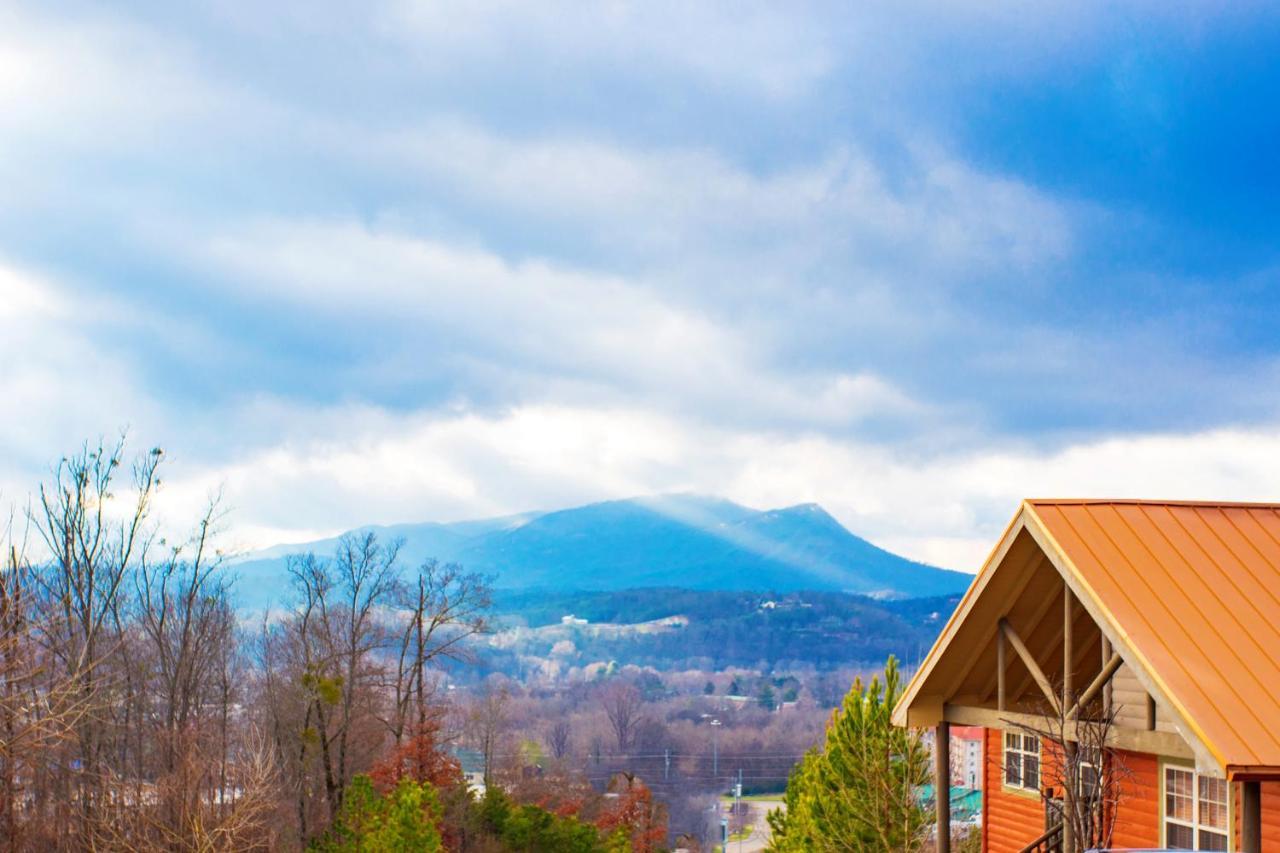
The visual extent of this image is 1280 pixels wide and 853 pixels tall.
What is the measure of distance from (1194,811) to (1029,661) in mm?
2715

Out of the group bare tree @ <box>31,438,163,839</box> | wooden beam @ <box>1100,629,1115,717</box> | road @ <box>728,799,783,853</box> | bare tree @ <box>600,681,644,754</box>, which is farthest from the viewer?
bare tree @ <box>600,681,644,754</box>

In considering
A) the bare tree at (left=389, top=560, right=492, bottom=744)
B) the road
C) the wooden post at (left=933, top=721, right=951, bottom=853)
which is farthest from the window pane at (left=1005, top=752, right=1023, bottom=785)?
the road

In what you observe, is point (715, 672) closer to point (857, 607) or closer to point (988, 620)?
point (857, 607)

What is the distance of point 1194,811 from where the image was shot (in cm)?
1247

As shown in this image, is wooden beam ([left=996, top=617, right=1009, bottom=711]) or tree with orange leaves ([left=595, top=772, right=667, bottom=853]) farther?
tree with orange leaves ([left=595, top=772, right=667, bottom=853])

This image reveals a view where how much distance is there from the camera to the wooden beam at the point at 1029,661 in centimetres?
1123

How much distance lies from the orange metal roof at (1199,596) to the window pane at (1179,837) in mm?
3233

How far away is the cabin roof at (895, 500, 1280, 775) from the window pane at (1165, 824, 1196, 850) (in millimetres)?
3047

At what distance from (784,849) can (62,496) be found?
20.4 m

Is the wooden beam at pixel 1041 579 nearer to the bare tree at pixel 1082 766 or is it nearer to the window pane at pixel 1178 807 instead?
the bare tree at pixel 1082 766

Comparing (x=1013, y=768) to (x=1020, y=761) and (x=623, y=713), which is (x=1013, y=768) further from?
(x=623, y=713)

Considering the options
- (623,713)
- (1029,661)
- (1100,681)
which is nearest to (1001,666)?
(1029,661)

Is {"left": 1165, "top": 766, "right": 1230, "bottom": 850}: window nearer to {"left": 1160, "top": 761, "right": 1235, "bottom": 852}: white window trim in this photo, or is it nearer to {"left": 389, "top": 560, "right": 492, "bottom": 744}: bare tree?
{"left": 1160, "top": 761, "right": 1235, "bottom": 852}: white window trim

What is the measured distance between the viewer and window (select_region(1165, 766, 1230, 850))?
12195 mm
